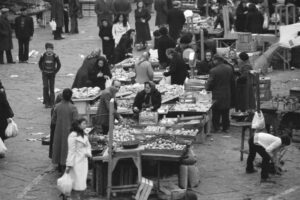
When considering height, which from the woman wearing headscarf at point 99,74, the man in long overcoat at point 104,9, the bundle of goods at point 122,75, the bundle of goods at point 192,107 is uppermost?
the man in long overcoat at point 104,9

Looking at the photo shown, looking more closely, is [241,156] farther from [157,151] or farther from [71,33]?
[71,33]

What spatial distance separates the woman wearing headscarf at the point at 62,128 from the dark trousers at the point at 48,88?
5.58 metres

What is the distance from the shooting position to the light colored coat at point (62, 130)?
1744 centimetres

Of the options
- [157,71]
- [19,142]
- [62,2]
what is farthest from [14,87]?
[62,2]

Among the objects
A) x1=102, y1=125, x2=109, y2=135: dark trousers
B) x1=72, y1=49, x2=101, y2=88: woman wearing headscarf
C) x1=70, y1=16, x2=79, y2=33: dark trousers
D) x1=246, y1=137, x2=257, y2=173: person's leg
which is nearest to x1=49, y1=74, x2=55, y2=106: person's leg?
x1=72, y1=49, x2=101, y2=88: woman wearing headscarf

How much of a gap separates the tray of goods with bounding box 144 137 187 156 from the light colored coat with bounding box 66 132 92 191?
1.07 metres

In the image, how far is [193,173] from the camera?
56.0 feet

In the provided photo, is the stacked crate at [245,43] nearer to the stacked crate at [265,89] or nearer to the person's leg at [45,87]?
the stacked crate at [265,89]

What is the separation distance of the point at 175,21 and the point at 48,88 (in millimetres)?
8342

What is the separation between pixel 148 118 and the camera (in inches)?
763

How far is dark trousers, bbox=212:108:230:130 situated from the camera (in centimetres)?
2094

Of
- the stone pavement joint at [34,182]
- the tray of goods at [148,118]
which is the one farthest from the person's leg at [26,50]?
the stone pavement joint at [34,182]

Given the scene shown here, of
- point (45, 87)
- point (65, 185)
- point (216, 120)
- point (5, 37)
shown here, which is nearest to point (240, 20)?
point (5, 37)

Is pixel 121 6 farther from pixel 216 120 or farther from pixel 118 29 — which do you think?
pixel 216 120
